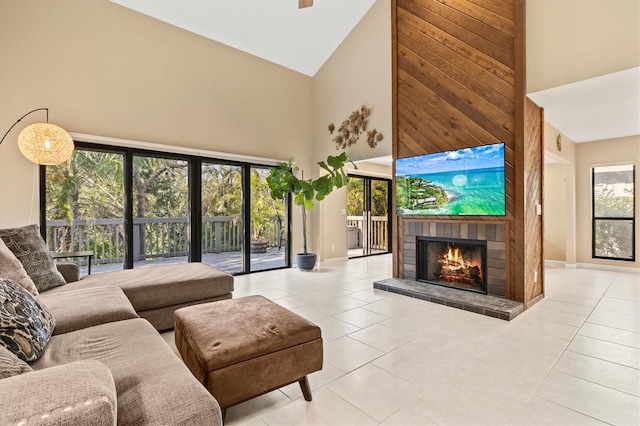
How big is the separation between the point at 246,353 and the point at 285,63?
5.83m

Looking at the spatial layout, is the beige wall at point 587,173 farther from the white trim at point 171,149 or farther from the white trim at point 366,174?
the white trim at point 171,149

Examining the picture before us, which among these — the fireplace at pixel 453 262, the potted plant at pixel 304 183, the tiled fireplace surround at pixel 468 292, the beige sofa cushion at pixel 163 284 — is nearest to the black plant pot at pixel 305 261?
the potted plant at pixel 304 183

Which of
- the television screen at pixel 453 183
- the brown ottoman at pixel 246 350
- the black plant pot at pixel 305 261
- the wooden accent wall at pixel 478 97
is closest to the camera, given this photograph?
the brown ottoman at pixel 246 350

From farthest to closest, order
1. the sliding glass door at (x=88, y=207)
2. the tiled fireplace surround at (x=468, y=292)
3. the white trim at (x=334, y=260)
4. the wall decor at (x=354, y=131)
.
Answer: the white trim at (x=334, y=260), the wall decor at (x=354, y=131), the sliding glass door at (x=88, y=207), the tiled fireplace surround at (x=468, y=292)

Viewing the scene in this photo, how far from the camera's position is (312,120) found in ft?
22.1

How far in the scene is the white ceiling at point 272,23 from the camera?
4.56m

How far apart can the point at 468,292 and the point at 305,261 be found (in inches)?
118

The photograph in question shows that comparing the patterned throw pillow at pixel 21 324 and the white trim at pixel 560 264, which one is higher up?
the patterned throw pillow at pixel 21 324

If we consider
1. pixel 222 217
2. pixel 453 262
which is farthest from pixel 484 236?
pixel 222 217

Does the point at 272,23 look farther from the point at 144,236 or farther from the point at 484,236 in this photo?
the point at 484,236

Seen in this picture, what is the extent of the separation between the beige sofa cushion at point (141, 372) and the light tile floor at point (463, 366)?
68 cm

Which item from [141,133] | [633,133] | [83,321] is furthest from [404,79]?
[83,321]

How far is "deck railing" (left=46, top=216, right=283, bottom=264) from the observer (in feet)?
13.5

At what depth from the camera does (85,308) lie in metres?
2.07
